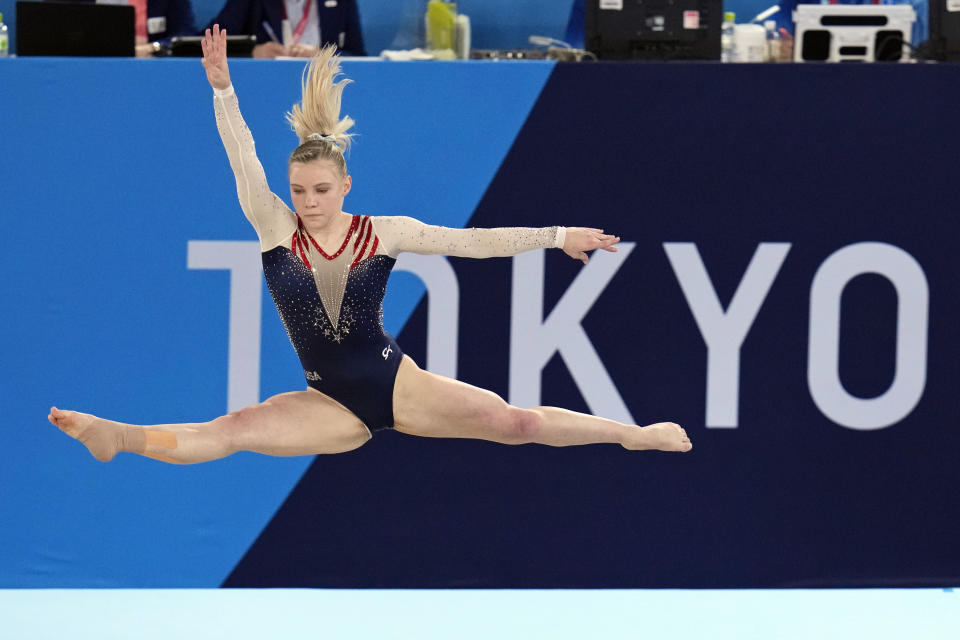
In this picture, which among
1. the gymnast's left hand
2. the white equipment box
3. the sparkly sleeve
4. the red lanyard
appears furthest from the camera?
the red lanyard

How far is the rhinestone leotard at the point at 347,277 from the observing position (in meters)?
3.92

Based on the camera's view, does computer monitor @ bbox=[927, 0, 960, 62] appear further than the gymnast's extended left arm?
Yes

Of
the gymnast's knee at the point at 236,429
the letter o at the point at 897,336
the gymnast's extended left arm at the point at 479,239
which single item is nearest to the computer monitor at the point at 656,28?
the letter o at the point at 897,336

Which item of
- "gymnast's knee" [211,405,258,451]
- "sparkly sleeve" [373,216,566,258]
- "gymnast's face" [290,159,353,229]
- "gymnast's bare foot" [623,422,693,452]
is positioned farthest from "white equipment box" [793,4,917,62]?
"gymnast's knee" [211,405,258,451]

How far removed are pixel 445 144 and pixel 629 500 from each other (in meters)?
1.57

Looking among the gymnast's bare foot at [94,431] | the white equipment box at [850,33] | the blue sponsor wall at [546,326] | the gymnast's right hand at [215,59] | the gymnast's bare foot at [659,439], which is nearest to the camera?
the gymnast's bare foot at [94,431]

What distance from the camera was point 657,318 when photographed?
5066 millimetres

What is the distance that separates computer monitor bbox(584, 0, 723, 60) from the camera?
17.2 feet

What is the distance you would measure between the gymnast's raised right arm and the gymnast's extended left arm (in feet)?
1.00

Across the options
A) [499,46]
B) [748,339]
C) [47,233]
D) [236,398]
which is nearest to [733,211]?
[748,339]

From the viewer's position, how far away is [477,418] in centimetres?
406
